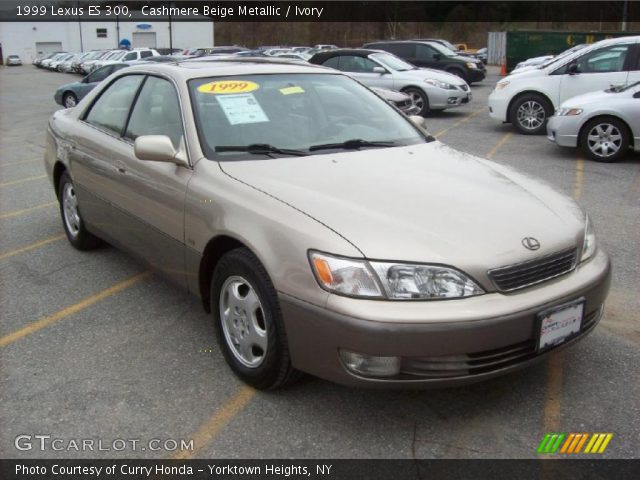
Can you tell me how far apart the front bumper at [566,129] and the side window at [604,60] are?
2308 millimetres

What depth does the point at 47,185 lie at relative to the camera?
312 inches

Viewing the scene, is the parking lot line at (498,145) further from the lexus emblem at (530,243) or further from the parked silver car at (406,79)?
the lexus emblem at (530,243)

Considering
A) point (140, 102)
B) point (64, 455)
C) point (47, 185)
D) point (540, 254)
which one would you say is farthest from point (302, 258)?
point (47, 185)

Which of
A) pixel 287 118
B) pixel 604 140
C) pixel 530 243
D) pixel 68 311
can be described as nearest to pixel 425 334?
pixel 530 243

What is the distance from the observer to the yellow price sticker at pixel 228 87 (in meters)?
3.80

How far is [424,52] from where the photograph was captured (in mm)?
20656

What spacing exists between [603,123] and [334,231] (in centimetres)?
756

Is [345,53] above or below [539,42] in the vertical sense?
below

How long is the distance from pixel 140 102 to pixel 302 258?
2148 millimetres

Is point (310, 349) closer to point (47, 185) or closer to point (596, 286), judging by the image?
point (596, 286)

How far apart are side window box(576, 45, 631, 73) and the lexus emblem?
939 centimetres

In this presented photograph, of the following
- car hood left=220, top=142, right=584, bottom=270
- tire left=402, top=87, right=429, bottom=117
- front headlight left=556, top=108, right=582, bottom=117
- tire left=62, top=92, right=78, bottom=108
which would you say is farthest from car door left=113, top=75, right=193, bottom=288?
tire left=62, top=92, right=78, bottom=108

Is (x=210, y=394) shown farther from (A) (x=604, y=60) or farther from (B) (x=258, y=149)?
(A) (x=604, y=60)

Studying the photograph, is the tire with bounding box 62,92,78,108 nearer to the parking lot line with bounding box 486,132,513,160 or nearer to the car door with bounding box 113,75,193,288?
the parking lot line with bounding box 486,132,513,160
